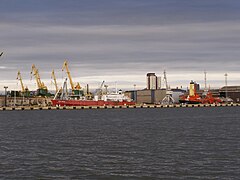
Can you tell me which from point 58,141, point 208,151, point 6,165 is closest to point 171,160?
point 208,151

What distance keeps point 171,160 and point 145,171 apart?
5116 millimetres

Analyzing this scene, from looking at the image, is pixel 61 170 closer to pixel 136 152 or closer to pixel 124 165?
pixel 124 165

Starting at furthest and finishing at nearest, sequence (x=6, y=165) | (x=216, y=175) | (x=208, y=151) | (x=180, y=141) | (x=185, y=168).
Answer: (x=180, y=141) → (x=208, y=151) → (x=6, y=165) → (x=185, y=168) → (x=216, y=175)

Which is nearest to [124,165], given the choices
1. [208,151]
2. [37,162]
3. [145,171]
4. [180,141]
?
[145,171]

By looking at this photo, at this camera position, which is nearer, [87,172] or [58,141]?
[87,172]

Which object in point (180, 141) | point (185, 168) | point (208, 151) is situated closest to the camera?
point (185, 168)

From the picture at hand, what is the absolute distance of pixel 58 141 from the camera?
5619 centimetres

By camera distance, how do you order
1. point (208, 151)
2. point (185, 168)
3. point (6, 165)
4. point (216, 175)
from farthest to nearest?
1. point (208, 151)
2. point (6, 165)
3. point (185, 168)
4. point (216, 175)

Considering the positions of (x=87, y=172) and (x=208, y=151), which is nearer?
(x=87, y=172)

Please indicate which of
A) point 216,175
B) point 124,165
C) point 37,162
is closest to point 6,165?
point 37,162

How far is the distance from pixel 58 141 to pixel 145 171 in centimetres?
2417

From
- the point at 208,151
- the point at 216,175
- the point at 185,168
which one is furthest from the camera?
the point at 208,151

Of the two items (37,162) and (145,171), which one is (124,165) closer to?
(145,171)

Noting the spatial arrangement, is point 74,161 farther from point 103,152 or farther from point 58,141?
point 58,141
